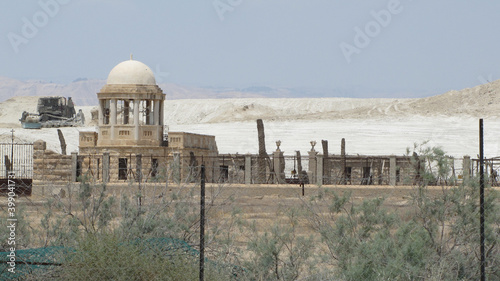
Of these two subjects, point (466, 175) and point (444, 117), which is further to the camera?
point (444, 117)

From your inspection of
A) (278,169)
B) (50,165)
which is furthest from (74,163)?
(278,169)

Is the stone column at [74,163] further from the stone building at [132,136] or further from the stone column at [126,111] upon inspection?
the stone column at [126,111]

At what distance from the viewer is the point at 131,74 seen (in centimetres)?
3741

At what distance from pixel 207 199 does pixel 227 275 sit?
44.3ft

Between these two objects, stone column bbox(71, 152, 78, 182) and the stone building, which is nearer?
stone column bbox(71, 152, 78, 182)

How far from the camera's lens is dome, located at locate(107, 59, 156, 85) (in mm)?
37281

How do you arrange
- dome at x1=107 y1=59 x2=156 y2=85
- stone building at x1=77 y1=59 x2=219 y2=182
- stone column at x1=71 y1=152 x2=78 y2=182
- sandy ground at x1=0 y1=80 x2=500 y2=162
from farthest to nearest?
sandy ground at x1=0 y1=80 x2=500 y2=162, dome at x1=107 y1=59 x2=156 y2=85, stone building at x1=77 y1=59 x2=219 y2=182, stone column at x1=71 y1=152 x2=78 y2=182

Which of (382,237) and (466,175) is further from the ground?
(466,175)

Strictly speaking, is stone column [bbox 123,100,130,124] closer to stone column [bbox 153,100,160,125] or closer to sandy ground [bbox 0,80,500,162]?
stone column [bbox 153,100,160,125]

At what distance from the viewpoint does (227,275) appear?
42.3ft

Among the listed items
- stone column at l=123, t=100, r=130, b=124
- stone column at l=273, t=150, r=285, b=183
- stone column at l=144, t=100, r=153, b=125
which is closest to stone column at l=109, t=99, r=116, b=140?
stone column at l=123, t=100, r=130, b=124

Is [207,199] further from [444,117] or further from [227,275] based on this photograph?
[444,117]

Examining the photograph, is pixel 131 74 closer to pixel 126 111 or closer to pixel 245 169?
pixel 126 111

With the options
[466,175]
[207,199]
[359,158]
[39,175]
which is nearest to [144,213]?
[466,175]
